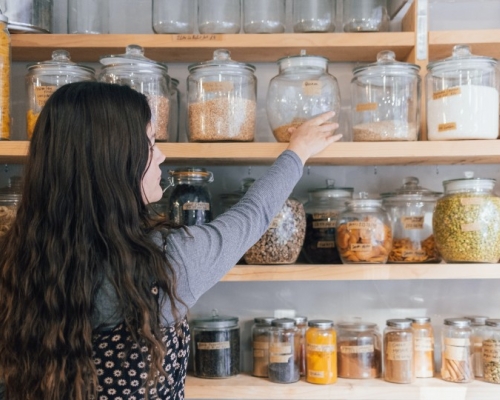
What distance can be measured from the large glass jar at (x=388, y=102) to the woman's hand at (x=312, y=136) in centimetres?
10

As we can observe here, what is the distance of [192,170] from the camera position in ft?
4.92

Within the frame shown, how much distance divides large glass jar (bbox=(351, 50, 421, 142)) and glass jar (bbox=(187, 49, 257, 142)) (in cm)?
26

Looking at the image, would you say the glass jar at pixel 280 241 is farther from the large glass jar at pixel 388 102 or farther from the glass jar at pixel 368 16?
the glass jar at pixel 368 16

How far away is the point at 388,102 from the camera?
147cm

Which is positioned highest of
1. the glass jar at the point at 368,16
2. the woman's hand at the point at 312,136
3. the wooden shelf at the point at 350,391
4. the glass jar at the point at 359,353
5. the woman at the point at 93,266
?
the glass jar at the point at 368,16

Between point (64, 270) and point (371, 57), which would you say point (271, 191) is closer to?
point (64, 270)

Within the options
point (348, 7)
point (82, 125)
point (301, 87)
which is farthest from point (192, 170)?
point (348, 7)

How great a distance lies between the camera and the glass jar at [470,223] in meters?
1.44

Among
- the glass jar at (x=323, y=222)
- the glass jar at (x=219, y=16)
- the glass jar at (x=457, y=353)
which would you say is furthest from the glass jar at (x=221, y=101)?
the glass jar at (x=457, y=353)

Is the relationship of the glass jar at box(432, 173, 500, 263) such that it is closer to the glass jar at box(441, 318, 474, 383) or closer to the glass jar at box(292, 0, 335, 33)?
the glass jar at box(441, 318, 474, 383)

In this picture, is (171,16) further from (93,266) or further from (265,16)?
(93,266)

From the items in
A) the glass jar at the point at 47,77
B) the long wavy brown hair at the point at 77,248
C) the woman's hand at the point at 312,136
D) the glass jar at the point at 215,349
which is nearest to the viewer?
the long wavy brown hair at the point at 77,248

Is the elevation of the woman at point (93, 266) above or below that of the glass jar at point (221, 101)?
A: below

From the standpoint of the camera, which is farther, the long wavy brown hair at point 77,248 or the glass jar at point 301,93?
the glass jar at point 301,93
